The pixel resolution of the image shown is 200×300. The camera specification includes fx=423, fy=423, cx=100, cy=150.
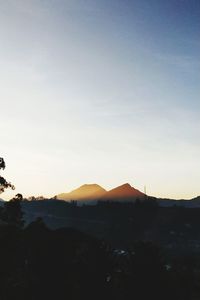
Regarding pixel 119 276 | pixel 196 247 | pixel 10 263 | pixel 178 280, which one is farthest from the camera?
pixel 196 247

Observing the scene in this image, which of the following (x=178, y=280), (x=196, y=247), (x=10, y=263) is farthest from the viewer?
(x=196, y=247)

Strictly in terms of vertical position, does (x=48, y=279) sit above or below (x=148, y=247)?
below

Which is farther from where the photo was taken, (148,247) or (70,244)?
(70,244)

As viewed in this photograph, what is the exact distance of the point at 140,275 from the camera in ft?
114

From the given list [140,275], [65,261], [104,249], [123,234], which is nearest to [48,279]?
→ [65,261]

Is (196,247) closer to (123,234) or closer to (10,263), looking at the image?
(123,234)

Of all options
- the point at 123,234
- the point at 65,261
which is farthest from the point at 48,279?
the point at 123,234

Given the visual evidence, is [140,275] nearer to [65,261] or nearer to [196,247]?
[65,261]

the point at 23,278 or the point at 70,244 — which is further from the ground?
the point at 70,244

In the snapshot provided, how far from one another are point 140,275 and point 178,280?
14.3 feet

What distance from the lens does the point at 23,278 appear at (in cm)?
3303

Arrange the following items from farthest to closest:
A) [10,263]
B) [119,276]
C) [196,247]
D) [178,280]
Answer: [196,247]
[178,280]
[119,276]
[10,263]

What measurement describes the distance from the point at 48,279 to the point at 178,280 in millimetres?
11328

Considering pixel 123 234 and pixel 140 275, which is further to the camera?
pixel 123 234
